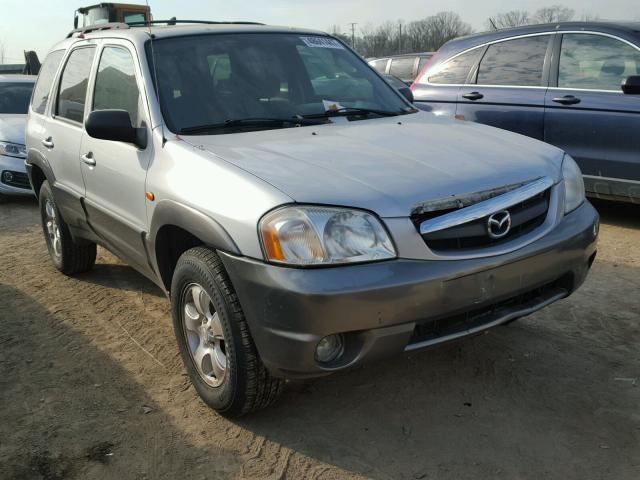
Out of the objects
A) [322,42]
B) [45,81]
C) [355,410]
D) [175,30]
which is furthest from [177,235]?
[45,81]

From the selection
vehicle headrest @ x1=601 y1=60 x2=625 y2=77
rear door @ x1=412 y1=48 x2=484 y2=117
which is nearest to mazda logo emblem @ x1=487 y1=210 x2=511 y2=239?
vehicle headrest @ x1=601 y1=60 x2=625 y2=77

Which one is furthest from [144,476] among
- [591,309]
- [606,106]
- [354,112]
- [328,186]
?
[606,106]

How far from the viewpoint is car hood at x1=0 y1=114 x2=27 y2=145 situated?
27.5ft

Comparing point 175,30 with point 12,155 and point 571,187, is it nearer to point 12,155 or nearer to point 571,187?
point 571,187

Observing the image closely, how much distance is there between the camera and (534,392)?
3.18 m

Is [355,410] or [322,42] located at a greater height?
[322,42]

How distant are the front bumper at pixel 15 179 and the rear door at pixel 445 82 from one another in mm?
4728

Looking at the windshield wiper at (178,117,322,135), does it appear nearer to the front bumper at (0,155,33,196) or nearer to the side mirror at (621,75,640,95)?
the side mirror at (621,75,640,95)

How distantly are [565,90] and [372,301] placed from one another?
14.1ft

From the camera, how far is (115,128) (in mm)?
3303

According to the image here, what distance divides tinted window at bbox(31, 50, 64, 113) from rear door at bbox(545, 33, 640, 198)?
4060 mm

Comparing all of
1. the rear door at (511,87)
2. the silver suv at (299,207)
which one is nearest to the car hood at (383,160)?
the silver suv at (299,207)

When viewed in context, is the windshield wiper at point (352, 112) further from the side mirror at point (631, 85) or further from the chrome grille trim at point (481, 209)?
the side mirror at point (631, 85)

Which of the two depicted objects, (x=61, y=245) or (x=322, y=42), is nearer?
(x=322, y=42)
